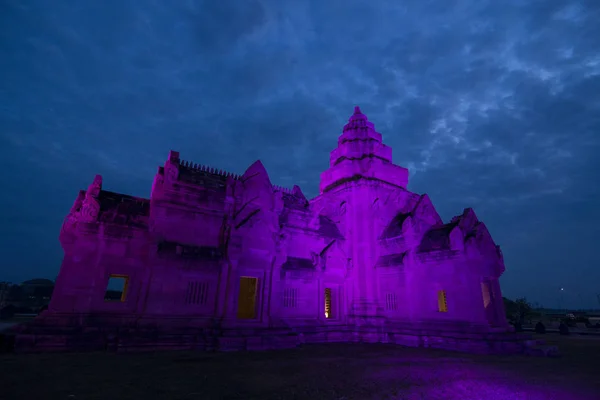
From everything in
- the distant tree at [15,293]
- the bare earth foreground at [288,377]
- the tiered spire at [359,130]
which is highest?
the tiered spire at [359,130]

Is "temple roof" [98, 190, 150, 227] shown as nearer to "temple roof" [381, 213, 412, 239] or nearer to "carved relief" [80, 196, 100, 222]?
"carved relief" [80, 196, 100, 222]

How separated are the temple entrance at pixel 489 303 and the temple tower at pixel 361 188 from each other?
22.5 feet

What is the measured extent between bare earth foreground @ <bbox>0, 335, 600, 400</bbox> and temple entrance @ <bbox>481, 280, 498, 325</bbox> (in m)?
4.48

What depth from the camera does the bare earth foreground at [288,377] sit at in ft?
25.3

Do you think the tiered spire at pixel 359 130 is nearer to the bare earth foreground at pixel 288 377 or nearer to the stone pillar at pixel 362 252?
the stone pillar at pixel 362 252

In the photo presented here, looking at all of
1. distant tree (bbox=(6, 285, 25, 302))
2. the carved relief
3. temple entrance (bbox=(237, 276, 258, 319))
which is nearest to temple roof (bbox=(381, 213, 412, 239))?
temple entrance (bbox=(237, 276, 258, 319))

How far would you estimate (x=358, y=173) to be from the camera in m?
24.8

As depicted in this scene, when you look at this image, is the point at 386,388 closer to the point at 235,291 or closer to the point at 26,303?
the point at 235,291

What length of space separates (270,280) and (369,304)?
7.70 m

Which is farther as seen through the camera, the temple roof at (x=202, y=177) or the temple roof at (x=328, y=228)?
the temple roof at (x=328, y=228)

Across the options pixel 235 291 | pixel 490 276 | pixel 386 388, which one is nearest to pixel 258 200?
pixel 235 291

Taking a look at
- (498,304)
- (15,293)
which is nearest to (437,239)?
(498,304)

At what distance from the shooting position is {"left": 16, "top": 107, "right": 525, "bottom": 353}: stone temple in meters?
14.6

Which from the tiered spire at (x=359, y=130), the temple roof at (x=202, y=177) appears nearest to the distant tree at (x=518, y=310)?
the tiered spire at (x=359, y=130)
